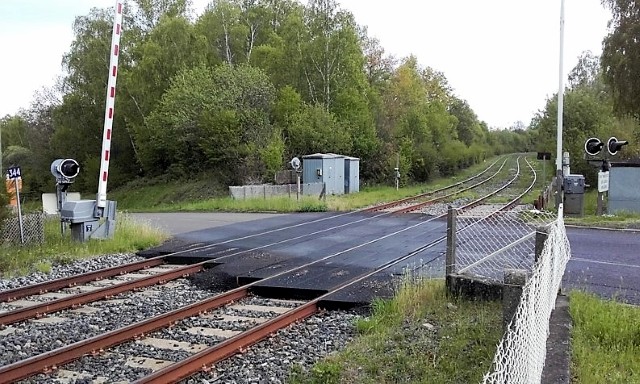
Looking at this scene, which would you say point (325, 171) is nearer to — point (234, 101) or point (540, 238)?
point (234, 101)

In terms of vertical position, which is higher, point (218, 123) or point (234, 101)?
point (234, 101)

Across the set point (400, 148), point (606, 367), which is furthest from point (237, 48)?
point (606, 367)

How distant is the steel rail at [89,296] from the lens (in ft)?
25.8

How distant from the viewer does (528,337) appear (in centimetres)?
390

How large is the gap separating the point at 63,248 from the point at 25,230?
1.22 metres

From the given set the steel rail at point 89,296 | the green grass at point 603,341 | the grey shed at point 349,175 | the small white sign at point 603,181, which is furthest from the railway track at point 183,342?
the grey shed at point 349,175

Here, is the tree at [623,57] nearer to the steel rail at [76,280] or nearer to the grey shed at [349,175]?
the grey shed at [349,175]

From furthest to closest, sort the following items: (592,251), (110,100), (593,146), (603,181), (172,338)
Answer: (603,181) → (593,146) → (110,100) → (592,251) → (172,338)

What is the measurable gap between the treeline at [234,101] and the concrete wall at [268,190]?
2.97 m

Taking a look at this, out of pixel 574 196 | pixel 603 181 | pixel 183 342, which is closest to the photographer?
pixel 183 342

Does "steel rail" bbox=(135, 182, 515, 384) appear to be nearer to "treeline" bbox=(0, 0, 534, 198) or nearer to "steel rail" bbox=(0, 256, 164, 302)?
"steel rail" bbox=(0, 256, 164, 302)

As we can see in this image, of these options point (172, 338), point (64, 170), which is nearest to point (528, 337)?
point (172, 338)

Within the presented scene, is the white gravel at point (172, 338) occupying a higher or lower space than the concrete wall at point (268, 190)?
lower

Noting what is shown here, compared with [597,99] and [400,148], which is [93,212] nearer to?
[400,148]
